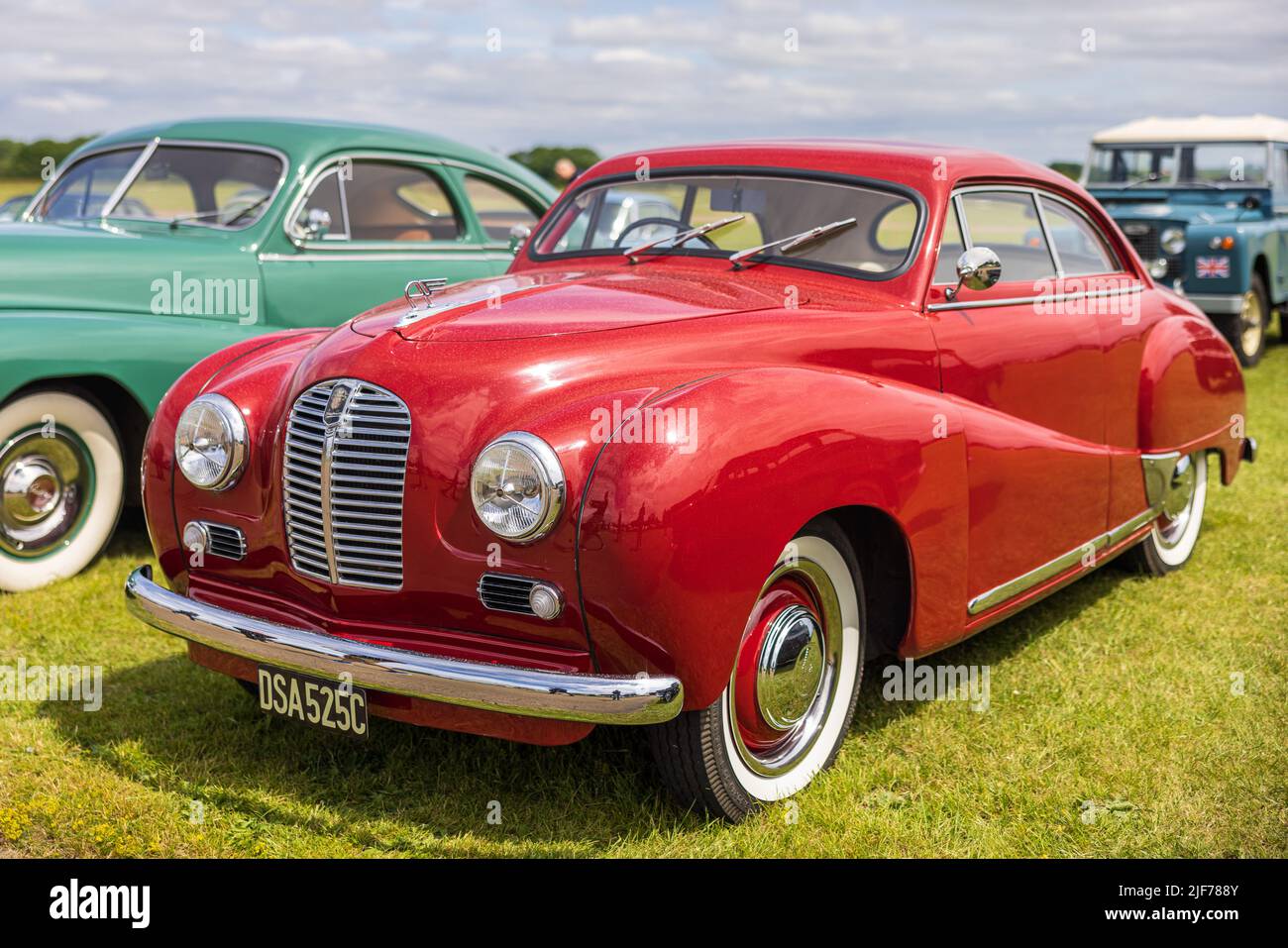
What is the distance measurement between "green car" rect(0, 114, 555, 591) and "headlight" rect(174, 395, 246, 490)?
6.27ft

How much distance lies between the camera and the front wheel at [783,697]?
3.18 metres

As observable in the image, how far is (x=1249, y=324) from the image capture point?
11.7 metres

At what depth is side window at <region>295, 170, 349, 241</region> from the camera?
21.0ft

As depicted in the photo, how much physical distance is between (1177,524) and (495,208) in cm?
409

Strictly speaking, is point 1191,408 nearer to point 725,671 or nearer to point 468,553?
point 725,671

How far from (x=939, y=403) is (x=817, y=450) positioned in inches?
27.9

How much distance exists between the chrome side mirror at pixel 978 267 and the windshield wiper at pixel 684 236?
803 millimetres

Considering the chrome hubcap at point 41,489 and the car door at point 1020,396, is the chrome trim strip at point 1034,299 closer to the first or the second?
the car door at point 1020,396

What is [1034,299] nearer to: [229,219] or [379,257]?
[379,257]

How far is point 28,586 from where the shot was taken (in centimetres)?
517

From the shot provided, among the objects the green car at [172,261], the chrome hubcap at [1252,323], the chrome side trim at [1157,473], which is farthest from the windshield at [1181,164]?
the chrome side trim at [1157,473]

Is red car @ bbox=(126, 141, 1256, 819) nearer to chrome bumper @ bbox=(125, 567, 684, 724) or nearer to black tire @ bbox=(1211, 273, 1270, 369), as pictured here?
chrome bumper @ bbox=(125, 567, 684, 724)
